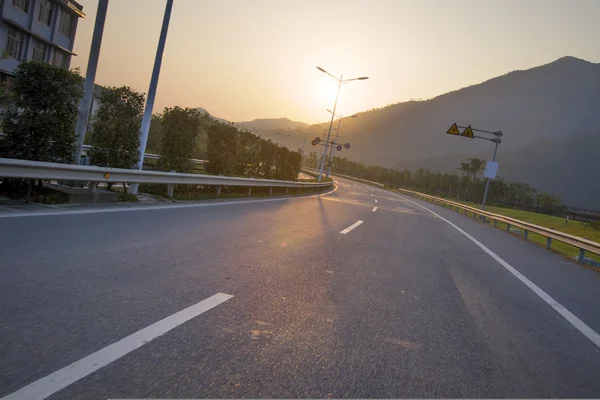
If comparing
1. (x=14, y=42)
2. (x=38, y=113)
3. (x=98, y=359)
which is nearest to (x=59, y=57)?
(x=14, y=42)

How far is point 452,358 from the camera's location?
3.38m

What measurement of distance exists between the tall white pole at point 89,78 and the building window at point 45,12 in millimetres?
31064

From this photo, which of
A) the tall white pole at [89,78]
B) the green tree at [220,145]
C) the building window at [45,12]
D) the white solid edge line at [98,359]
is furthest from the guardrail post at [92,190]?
the building window at [45,12]

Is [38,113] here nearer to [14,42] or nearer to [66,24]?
[14,42]

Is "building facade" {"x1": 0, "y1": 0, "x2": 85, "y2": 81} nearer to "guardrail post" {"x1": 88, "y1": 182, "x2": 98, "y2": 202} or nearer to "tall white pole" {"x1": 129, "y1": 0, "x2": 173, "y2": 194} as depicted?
"tall white pole" {"x1": 129, "y1": 0, "x2": 173, "y2": 194}

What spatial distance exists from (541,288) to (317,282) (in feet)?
13.0

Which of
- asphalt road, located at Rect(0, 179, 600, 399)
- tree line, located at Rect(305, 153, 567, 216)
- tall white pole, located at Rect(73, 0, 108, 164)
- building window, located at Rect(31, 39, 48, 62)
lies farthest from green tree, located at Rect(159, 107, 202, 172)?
tree line, located at Rect(305, 153, 567, 216)

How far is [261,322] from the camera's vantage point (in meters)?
3.65

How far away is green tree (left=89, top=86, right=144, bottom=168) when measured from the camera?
11062mm

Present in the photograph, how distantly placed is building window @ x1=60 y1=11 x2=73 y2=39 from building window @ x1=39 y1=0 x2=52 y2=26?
175cm

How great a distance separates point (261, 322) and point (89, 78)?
9.19 meters

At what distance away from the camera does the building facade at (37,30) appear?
3139 centimetres

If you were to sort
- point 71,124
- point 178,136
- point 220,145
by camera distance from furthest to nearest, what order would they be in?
point 220,145, point 178,136, point 71,124

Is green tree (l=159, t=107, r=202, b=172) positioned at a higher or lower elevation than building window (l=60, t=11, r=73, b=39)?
lower
